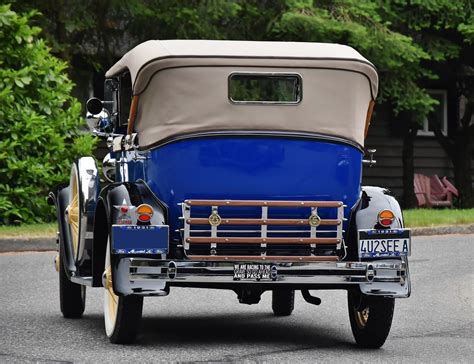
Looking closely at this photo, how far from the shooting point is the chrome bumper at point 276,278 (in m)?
8.45

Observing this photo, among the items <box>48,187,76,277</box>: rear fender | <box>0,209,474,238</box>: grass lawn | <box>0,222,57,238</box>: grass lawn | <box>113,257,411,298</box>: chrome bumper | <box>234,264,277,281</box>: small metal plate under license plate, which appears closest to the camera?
<box>113,257,411,298</box>: chrome bumper

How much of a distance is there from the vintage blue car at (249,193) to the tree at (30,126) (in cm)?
912

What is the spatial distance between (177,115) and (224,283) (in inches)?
46.0

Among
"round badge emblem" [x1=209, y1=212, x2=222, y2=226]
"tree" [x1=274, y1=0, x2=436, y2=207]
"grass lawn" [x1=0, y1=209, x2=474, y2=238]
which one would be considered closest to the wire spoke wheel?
"round badge emblem" [x1=209, y1=212, x2=222, y2=226]

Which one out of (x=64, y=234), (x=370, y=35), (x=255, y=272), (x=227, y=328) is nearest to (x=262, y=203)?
(x=255, y=272)

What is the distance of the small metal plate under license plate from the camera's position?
8547mm

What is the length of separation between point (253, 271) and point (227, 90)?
1.22 m

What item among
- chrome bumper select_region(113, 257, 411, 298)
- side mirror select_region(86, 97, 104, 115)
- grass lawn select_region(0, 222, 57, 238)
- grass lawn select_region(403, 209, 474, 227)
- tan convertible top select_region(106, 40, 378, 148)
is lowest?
grass lawn select_region(403, 209, 474, 227)

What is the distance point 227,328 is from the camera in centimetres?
1012

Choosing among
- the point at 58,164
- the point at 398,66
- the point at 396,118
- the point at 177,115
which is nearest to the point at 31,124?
the point at 58,164

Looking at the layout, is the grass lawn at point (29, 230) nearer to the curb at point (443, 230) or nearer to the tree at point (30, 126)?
the tree at point (30, 126)

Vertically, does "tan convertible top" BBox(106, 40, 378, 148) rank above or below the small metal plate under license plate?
above

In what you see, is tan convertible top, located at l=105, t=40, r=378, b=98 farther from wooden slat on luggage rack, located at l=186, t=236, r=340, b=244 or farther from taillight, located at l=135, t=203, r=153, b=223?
wooden slat on luggage rack, located at l=186, t=236, r=340, b=244

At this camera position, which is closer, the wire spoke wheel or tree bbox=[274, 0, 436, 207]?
the wire spoke wheel
